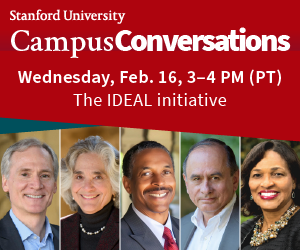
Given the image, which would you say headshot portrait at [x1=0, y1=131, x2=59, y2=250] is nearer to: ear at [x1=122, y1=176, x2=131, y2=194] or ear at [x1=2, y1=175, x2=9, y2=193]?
ear at [x1=2, y1=175, x2=9, y2=193]

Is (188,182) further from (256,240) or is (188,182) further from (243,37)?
(243,37)

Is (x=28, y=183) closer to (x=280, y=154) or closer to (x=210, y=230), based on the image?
(x=210, y=230)

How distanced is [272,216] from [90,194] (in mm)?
2332

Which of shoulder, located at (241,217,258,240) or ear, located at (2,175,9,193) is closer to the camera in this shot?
ear, located at (2,175,9,193)

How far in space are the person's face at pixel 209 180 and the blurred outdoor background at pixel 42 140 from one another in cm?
168

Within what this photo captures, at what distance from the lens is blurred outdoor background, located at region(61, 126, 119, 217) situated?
329 inches

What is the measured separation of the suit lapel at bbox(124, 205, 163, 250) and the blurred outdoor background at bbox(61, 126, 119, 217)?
0.75 metres

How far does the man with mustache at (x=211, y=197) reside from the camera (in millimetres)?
8445

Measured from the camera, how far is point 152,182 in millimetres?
8398

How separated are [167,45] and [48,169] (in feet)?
7.86

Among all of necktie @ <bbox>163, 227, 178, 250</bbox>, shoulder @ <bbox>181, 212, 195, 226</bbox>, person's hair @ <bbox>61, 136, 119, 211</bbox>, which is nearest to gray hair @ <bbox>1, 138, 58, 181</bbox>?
person's hair @ <bbox>61, 136, 119, 211</bbox>

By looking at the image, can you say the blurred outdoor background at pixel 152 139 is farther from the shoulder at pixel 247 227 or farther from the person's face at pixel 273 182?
the person's face at pixel 273 182

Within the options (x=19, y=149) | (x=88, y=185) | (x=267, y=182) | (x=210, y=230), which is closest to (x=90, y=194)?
(x=88, y=185)

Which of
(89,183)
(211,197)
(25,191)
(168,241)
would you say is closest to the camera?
(25,191)
